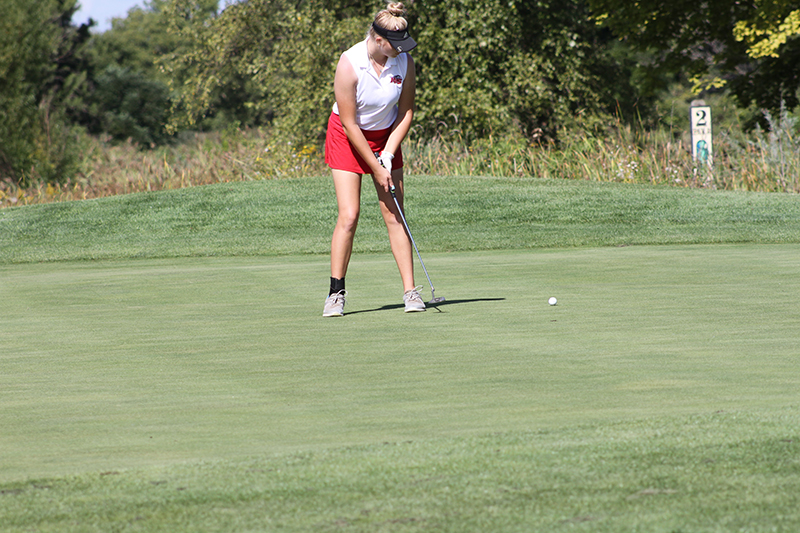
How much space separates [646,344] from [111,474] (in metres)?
2.93

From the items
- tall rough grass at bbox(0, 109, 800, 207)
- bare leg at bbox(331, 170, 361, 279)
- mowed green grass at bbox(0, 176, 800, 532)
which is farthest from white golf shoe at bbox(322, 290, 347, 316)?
tall rough grass at bbox(0, 109, 800, 207)

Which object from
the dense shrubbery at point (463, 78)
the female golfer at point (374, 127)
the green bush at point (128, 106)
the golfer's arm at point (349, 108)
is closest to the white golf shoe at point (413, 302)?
the female golfer at point (374, 127)

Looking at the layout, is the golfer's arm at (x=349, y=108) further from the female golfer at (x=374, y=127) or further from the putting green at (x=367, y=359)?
the putting green at (x=367, y=359)

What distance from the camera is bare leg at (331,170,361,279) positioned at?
7102 millimetres

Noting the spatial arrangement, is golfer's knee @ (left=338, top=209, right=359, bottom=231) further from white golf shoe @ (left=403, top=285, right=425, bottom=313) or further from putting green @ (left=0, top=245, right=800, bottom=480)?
white golf shoe @ (left=403, top=285, right=425, bottom=313)

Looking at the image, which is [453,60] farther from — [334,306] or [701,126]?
[334,306]

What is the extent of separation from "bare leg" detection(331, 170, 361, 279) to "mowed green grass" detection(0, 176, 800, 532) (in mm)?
309

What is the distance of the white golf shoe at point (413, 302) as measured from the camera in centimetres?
672

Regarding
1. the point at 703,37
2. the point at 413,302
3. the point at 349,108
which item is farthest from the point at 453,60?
the point at 413,302

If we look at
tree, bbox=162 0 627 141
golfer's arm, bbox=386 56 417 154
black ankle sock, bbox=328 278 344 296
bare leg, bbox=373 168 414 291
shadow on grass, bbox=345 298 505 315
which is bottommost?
shadow on grass, bbox=345 298 505 315

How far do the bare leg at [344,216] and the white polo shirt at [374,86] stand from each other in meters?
Result: 0.38

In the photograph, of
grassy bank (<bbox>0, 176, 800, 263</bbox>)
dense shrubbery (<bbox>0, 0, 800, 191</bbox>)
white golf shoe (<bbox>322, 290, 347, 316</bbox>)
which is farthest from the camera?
dense shrubbery (<bbox>0, 0, 800, 191</bbox>)

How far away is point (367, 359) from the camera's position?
4965mm

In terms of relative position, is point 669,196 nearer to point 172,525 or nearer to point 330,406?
point 330,406
